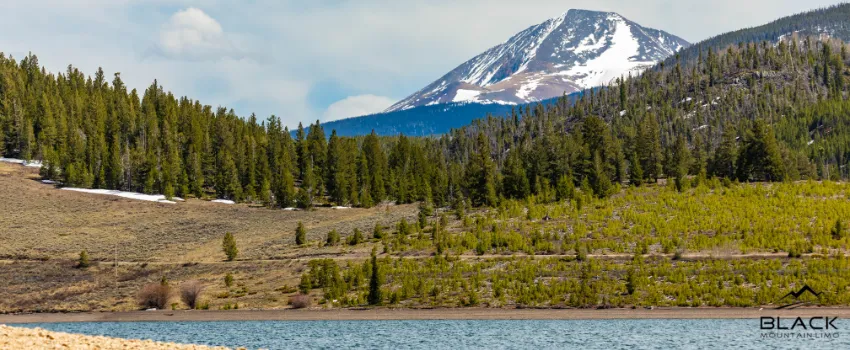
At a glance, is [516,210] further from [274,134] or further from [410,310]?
[274,134]

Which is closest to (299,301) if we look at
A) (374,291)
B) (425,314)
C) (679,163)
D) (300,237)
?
(374,291)

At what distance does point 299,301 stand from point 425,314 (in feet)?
45.2

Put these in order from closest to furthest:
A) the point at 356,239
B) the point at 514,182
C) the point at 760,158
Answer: the point at 356,239
the point at 760,158
the point at 514,182

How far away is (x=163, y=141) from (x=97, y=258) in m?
76.2

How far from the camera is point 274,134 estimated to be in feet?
594

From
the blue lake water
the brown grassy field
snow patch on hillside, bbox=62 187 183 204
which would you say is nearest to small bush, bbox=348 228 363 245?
the brown grassy field

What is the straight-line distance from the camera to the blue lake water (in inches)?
1928

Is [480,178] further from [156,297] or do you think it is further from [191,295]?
[156,297]

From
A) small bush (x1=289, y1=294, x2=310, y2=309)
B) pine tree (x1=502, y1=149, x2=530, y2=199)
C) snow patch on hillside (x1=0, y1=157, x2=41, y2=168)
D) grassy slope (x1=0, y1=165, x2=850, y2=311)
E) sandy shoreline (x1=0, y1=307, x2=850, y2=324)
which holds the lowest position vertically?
sandy shoreline (x1=0, y1=307, x2=850, y2=324)

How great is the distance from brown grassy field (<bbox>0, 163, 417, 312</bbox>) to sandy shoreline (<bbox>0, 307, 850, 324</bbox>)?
2774 mm

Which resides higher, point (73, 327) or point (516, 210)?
point (516, 210)

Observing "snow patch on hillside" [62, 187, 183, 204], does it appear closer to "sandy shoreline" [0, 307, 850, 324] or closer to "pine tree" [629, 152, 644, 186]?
"sandy shoreline" [0, 307, 850, 324]

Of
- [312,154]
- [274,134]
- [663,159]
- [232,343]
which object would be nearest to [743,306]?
[232,343]

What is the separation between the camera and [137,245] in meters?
109
